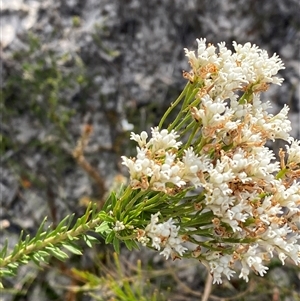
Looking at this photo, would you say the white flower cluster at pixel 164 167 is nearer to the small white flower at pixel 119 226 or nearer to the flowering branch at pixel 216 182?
the flowering branch at pixel 216 182

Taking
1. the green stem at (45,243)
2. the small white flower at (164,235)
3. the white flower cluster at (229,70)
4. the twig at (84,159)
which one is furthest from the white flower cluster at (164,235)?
the twig at (84,159)

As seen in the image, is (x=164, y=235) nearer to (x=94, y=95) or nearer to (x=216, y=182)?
(x=216, y=182)

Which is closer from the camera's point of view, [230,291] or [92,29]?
[230,291]

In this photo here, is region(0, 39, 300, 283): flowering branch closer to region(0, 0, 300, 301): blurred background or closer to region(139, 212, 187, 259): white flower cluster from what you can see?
region(139, 212, 187, 259): white flower cluster

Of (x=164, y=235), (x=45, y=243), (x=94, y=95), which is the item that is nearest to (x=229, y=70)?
(x=164, y=235)

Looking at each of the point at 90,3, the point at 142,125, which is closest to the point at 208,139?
the point at 142,125

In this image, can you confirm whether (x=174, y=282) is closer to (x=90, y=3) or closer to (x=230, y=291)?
(x=230, y=291)
